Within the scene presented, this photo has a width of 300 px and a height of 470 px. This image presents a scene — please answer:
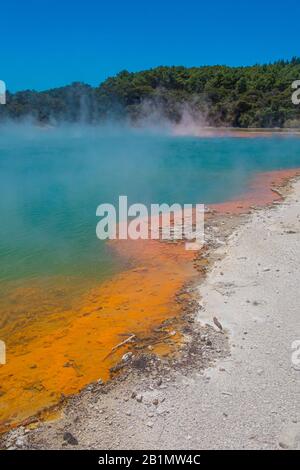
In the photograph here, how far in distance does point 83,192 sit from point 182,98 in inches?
3013

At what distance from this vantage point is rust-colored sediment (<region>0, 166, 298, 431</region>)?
234 inches

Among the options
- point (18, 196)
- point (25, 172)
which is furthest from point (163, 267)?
point (25, 172)

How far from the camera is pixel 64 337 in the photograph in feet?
23.9

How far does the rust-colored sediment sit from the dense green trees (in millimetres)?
A: 64314

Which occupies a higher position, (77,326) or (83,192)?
(83,192)

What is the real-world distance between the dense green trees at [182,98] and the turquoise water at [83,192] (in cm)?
3685

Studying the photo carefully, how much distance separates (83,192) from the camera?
20.3 metres

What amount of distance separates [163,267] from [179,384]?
4.96 m

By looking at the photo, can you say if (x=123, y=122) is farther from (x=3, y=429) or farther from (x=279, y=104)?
(x=3, y=429)

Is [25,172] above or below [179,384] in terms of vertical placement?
above

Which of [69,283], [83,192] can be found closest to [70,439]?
[69,283]
